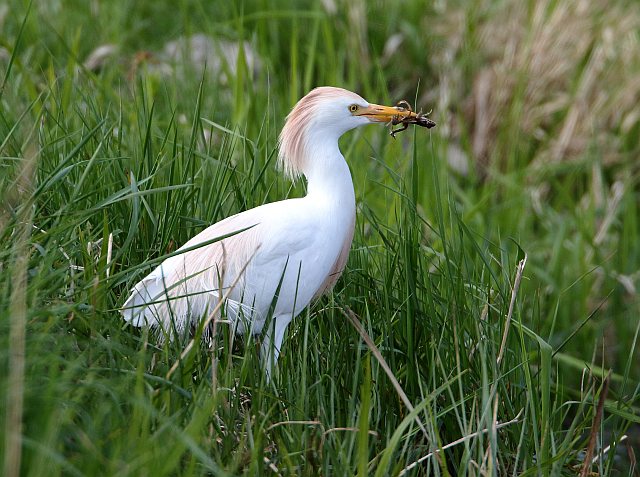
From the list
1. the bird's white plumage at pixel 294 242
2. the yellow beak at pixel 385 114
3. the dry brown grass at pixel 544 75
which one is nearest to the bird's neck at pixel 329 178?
the bird's white plumage at pixel 294 242

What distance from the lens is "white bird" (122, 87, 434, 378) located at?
308 cm

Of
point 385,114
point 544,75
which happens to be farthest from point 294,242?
point 544,75

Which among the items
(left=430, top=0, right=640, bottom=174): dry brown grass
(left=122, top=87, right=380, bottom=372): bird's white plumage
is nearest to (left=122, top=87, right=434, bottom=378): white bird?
(left=122, top=87, right=380, bottom=372): bird's white plumage

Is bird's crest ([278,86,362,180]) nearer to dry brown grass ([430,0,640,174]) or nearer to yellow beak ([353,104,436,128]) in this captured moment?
yellow beak ([353,104,436,128])

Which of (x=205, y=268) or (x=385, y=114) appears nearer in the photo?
(x=205, y=268)

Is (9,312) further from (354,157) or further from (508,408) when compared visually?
(354,157)

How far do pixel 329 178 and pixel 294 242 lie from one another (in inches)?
8.9

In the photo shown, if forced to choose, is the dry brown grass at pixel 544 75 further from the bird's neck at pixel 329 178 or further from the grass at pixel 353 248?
the bird's neck at pixel 329 178

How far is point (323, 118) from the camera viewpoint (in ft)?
10.3

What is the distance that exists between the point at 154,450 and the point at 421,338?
4.24 feet

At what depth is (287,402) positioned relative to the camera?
8.41 feet

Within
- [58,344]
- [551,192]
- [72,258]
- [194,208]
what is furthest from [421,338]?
[551,192]

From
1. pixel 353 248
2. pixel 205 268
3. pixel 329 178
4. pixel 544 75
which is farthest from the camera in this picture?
pixel 544 75

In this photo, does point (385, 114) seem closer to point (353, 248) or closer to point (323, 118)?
point (323, 118)
